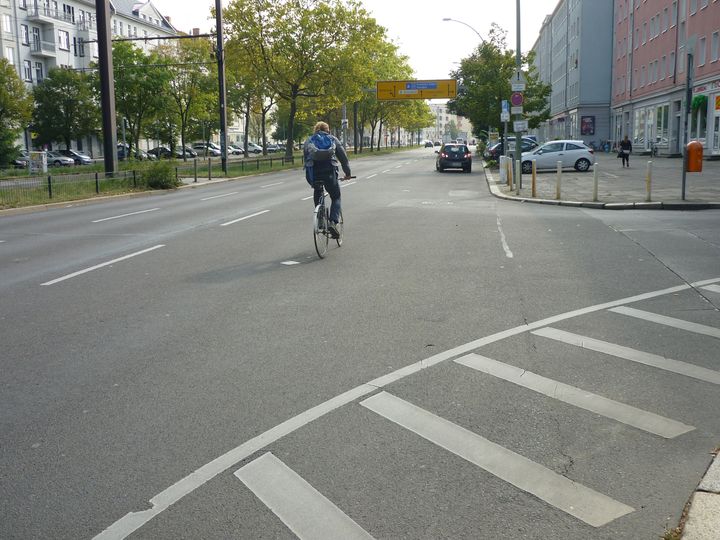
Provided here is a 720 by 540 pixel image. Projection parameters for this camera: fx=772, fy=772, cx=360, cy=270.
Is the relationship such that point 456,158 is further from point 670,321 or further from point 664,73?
point 670,321

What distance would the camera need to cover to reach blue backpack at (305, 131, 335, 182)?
36.6ft

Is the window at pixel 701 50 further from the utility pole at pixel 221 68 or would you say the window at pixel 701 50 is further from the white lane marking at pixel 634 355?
the white lane marking at pixel 634 355

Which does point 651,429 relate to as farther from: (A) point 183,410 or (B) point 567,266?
(B) point 567,266

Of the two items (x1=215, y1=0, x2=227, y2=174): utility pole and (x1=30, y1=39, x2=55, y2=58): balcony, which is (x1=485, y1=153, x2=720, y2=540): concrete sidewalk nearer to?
(x1=215, y1=0, x2=227, y2=174): utility pole

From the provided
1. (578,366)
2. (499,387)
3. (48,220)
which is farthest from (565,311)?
(48,220)

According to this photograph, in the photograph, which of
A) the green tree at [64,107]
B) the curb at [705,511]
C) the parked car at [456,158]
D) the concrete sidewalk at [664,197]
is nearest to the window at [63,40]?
the green tree at [64,107]

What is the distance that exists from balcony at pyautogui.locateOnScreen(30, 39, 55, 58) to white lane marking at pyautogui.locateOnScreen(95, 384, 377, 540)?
2854 inches

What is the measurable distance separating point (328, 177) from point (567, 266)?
3.67 m

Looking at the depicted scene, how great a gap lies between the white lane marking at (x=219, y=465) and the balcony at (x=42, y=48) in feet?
238

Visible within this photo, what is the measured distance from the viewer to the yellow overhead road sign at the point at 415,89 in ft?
229

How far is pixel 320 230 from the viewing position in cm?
1109

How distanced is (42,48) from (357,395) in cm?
7360

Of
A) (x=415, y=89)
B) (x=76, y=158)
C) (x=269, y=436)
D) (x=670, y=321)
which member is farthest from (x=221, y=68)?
(x=269, y=436)

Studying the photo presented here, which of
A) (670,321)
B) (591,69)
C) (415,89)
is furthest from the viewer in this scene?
(591,69)
